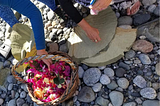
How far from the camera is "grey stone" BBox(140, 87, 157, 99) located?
46.2 inches

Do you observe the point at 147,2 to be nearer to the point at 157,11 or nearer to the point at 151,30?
the point at 157,11

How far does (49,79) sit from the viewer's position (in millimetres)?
1308

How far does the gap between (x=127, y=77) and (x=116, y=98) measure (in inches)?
7.9

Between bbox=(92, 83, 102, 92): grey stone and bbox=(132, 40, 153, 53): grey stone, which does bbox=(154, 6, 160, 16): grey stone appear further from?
bbox=(92, 83, 102, 92): grey stone

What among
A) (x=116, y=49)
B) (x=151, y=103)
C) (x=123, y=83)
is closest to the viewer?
(x=151, y=103)

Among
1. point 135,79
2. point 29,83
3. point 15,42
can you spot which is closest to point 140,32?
point 135,79

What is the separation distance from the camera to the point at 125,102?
1.24 m

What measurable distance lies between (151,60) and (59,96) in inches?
32.0

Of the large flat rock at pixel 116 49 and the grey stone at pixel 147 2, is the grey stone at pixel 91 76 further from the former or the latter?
the grey stone at pixel 147 2

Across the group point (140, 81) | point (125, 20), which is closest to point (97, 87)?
point (140, 81)

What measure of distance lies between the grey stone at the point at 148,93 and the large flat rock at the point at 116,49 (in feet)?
1.08

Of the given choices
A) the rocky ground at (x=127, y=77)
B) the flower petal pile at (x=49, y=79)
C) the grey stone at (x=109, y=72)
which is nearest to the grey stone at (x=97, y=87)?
the rocky ground at (x=127, y=77)

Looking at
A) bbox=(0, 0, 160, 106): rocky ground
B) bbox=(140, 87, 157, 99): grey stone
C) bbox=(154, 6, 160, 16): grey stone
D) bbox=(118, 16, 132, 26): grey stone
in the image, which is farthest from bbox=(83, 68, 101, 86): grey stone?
bbox=(154, 6, 160, 16): grey stone

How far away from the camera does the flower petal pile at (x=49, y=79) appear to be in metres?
1.25
